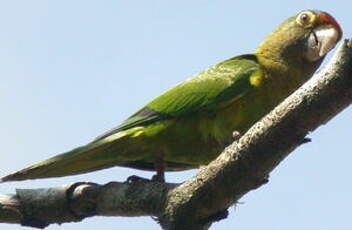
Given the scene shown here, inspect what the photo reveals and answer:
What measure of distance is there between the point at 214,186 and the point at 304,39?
3.20 meters

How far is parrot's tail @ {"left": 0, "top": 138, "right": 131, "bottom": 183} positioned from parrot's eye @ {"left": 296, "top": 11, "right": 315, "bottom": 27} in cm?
264

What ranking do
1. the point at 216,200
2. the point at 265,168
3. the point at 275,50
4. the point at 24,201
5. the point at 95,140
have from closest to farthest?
the point at 265,168
the point at 216,200
the point at 24,201
the point at 95,140
the point at 275,50

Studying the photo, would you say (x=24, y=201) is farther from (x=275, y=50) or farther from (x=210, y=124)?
(x=275, y=50)

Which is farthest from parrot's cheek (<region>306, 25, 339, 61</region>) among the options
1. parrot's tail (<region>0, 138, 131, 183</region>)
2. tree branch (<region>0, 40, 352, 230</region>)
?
tree branch (<region>0, 40, 352, 230</region>)

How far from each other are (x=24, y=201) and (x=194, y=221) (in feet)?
4.33

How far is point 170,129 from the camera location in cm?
630

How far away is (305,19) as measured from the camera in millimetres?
7488

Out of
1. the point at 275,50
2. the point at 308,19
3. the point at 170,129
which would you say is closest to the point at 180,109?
the point at 170,129

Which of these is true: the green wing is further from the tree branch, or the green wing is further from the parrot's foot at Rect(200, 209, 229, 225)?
the parrot's foot at Rect(200, 209, 229, 225)

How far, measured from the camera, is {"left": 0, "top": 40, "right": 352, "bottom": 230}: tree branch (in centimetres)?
396

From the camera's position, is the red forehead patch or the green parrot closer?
the green parrot

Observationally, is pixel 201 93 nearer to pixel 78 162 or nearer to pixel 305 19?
pixel 78 162

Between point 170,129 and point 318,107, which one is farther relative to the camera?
point 170,129

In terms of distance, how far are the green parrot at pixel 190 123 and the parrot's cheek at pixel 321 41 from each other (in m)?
0.12
